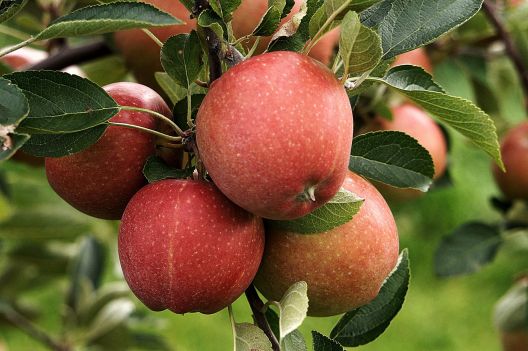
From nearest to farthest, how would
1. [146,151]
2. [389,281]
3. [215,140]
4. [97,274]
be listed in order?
[215,140]
[146,151]
[389,281]
[97,274]

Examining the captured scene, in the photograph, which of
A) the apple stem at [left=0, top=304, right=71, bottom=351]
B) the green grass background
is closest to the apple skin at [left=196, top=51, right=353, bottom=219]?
the apple stem at [left=0, top=304, right=71, bottom=351]

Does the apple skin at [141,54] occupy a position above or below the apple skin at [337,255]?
above

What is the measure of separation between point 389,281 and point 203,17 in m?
0.37

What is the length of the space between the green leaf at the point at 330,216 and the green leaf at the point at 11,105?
26 cm

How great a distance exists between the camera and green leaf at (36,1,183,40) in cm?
59

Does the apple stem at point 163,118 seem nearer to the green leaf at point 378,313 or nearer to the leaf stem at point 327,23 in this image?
the leaf stem at point 327,23

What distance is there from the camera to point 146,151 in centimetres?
74

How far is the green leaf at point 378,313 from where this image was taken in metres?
0.86

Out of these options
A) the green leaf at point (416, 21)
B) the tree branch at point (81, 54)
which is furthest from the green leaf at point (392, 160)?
the tree branch at point (81, 54)

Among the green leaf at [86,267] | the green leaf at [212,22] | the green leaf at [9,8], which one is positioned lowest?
the green leaf at [86,267]

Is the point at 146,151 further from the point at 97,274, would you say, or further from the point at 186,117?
the point at 97,274

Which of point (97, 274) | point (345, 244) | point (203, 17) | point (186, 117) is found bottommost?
point (97, 274)

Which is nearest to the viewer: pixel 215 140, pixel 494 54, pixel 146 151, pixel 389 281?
pixel 215 140

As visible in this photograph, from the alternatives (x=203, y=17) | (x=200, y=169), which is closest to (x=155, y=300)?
(x=200, y=169)
